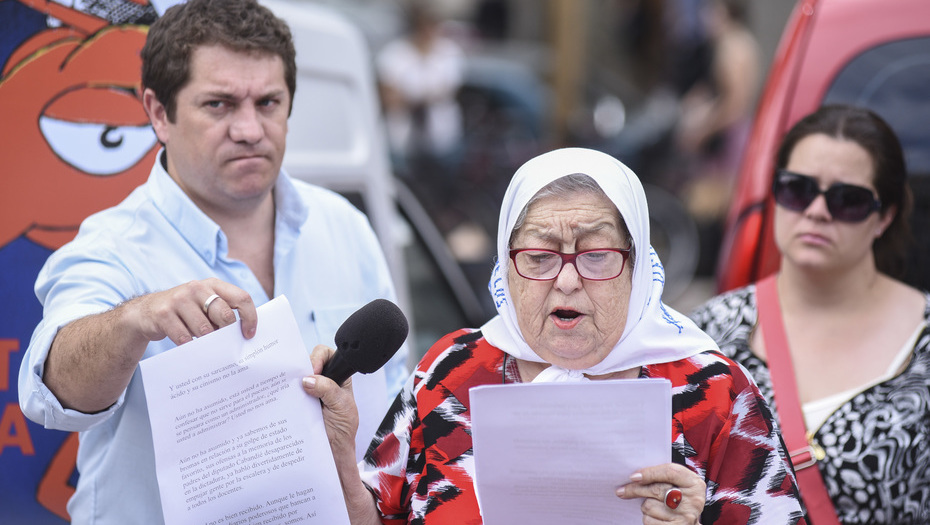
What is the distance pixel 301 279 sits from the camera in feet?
9.18

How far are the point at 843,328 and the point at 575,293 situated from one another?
1224 millimetres

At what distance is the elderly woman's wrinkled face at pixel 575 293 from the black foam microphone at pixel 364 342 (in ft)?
0.93

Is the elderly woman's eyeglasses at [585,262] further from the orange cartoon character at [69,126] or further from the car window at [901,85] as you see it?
the car window at [901,85]

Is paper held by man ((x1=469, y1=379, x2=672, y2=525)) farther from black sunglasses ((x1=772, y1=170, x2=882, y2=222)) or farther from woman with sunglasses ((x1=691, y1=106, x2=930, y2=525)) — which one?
black sunglasses ((x1=772, y1=170, x2=882, y2=222))

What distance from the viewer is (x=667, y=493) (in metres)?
1.94

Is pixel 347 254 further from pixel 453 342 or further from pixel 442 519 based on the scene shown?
pixel 442 519

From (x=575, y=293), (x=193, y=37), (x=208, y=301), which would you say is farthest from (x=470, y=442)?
(x=193, y=37)

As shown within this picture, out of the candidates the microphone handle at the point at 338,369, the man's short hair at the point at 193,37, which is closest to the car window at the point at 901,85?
the man's short hair at the point at 193,37

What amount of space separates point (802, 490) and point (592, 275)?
3.24ft

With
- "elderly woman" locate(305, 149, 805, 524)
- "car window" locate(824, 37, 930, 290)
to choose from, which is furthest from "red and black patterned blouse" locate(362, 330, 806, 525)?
"car window" locate(824, 37, 930, 290)

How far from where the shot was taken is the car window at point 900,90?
12.1 ft

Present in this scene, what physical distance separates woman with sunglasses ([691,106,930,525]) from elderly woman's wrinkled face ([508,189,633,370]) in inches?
34.0

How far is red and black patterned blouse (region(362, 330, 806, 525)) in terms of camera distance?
213cm

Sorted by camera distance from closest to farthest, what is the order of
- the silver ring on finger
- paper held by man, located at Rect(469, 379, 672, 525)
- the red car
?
paper held by man, located at Rect(469, 379, 672, 525), the silver ring on finger, the red car
